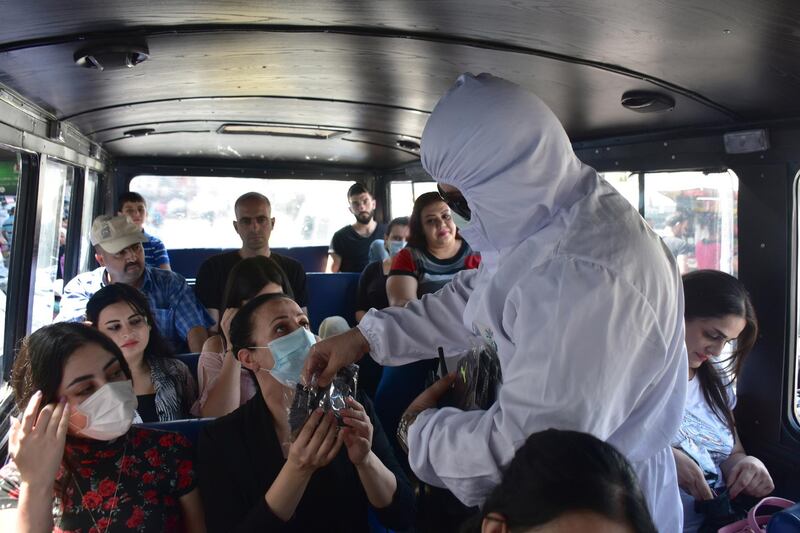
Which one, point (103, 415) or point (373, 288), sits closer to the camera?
point (103, 415)

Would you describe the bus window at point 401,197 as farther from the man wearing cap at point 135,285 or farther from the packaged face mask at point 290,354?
the packaged face mask at point 290,354

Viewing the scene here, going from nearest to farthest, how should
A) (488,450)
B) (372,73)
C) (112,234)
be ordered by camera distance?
(488,450)
(372,73)
(112,234)

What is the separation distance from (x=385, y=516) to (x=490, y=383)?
0.66 meters

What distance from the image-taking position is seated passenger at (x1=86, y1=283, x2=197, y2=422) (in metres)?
3.04

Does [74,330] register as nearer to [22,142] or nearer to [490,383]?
[490,383]

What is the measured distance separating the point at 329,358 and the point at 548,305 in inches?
36.8

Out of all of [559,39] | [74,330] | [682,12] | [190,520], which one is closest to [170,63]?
[74,330]

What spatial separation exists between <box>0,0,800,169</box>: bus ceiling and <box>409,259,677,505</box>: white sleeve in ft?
2.99

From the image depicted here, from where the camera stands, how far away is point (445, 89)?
3.38 meters

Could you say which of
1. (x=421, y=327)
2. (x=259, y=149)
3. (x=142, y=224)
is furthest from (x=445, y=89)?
(x=142, y=224)

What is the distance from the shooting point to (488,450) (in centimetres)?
144

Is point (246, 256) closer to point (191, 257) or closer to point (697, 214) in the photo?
point (697, 214)

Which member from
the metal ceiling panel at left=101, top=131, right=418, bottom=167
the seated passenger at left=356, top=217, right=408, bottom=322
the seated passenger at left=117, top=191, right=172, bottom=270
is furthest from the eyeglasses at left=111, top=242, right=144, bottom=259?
the seated passenger at left=356, top=217, right=408, bottom=322

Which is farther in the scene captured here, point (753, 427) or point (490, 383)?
point (753, 427)
